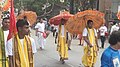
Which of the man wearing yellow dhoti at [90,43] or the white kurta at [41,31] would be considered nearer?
A: the man wearing yellow dhoti at [90,43]

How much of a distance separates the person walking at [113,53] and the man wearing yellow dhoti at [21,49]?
4.68ft

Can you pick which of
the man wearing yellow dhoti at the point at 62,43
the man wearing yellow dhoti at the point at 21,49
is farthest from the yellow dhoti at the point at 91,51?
the man wearing yellow dhoti at the point at 21,49

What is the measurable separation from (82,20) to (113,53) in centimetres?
638

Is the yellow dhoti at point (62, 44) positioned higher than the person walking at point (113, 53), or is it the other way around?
the person walking at point (113, 53)

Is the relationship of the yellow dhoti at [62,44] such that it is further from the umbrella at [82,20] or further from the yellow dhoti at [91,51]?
the yellow dhoti at [91,51]

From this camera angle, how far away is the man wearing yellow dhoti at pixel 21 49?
19.0ft

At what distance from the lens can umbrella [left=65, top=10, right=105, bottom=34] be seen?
1104 cm

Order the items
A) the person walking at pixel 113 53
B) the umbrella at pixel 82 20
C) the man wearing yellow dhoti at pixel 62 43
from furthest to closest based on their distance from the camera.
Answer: the man wearing yellow dhoti at pixel 62 43 < the umbrella at pixel 82 20 < the person walking at pixel 113 53

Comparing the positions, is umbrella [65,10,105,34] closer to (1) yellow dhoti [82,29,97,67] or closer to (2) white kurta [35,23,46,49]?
(1) yellow dhoti [82,29,97,67]

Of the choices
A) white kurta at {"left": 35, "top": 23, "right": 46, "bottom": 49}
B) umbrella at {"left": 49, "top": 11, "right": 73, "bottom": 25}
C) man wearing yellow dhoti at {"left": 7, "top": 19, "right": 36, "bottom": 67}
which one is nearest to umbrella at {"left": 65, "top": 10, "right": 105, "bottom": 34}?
umbrella at {"left": 49, "top": 11, "right": 73, "bottom": 25}

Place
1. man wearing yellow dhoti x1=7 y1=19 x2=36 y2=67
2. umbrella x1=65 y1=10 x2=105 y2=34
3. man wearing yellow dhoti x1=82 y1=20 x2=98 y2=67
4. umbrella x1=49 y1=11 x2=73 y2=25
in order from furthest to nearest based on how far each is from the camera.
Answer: umbrella x1=49 y1=11 x2=73 y2=25 < umbrella x1=65 y1=10 x2=105 y2=34 < man wearing yellow dhoti x1=82 y1=20 x2=98 y2=67 < man wearing yellow dhoti x1=7 y1=19 x2=36 y2=67

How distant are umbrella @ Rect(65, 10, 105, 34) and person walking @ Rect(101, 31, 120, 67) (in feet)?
19.4

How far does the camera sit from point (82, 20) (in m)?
11.4

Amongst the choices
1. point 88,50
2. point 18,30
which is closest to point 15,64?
point 18,30
